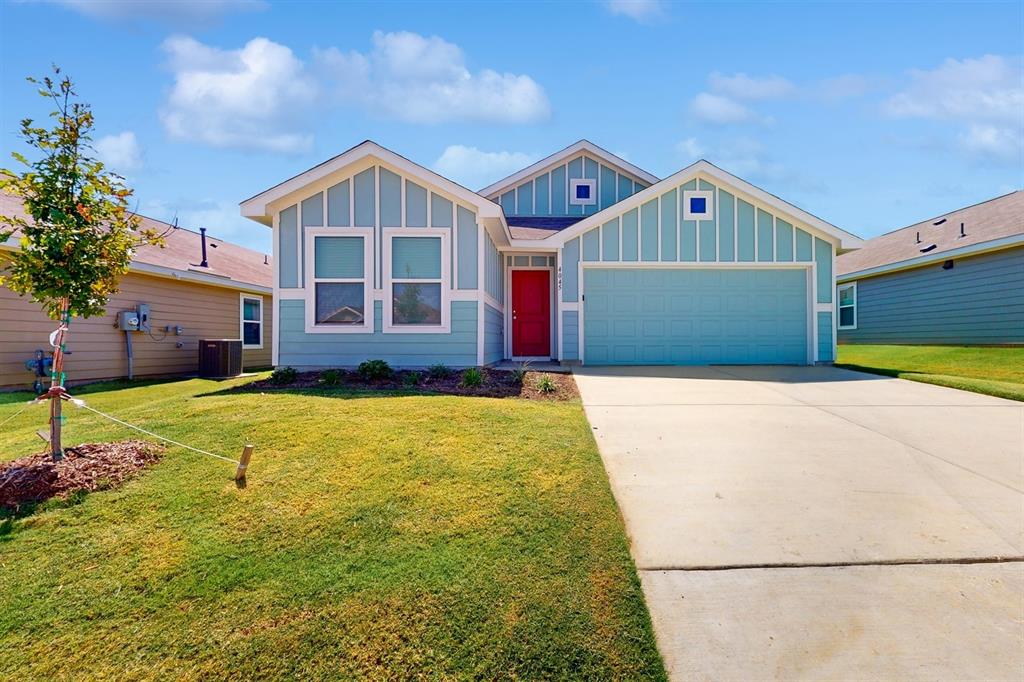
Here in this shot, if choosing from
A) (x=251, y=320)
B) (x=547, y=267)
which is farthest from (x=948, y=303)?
(x=251, y=320)

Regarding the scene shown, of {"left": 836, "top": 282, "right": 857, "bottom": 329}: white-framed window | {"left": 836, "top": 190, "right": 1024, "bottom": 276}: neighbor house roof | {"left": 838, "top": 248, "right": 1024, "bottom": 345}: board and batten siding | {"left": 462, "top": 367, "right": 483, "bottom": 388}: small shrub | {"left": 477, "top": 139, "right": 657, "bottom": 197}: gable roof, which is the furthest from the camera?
{"left": 836, "top": 282, "right": 857, "bottom": 329}: white-framed window

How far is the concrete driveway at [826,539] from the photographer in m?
2.14

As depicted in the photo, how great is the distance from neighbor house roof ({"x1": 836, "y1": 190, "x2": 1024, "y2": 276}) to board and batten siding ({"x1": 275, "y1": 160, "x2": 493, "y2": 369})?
12.2m

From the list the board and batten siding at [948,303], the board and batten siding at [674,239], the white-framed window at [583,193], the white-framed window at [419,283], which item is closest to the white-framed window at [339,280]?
the white-framed window at [419,283]

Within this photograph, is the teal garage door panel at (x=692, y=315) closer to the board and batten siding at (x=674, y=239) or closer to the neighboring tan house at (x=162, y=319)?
the board and batten siding at (x=674, y=239)

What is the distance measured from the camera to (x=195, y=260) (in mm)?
13117

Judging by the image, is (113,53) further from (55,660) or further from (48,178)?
(55,660)

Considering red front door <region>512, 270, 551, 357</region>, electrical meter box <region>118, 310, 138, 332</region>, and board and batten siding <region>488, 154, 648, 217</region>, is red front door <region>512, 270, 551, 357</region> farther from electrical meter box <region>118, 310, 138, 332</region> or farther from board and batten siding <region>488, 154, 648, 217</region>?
electrical meter box <region>118, 310, 138, 332</region>

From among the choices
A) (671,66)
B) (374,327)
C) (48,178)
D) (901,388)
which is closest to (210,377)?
(374,327)

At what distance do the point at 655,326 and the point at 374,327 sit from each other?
20.2 feet

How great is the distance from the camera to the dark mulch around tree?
6.94 metres

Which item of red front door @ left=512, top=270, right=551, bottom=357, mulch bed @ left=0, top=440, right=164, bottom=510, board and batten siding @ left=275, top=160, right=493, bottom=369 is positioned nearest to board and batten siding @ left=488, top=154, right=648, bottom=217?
red front door @ left=512, top=270, right=551, bottom=357

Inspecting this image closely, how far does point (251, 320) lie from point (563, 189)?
10.0 metres

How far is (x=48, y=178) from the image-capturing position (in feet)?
11.4
